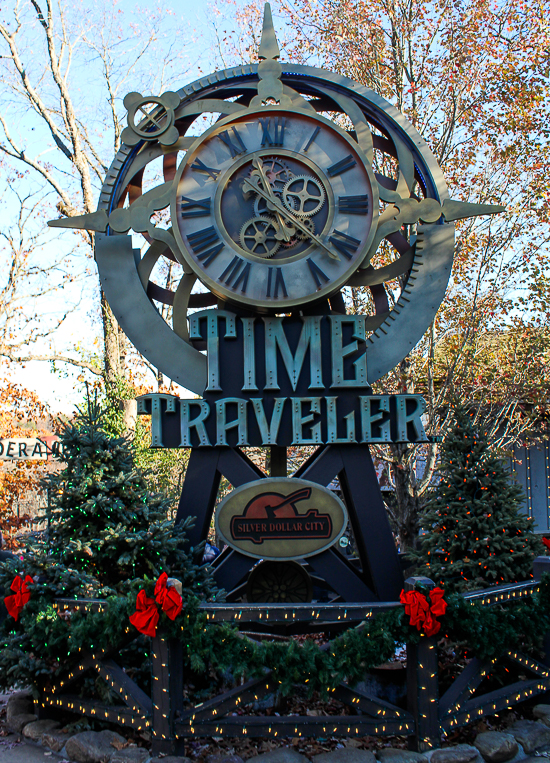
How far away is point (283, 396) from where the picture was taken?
6.45 meters

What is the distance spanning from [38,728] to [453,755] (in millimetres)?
3199

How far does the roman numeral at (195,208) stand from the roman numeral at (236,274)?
64 centimetres

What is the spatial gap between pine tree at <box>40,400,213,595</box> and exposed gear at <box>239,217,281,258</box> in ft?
7.82

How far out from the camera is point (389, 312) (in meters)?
6.64

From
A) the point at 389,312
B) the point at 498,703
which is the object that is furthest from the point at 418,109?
the point at 498,703

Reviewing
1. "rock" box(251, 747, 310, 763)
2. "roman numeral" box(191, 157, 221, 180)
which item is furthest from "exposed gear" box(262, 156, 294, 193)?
"rock" box(251, 747, 310, 763)

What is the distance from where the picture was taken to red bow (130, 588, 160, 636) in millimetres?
4453

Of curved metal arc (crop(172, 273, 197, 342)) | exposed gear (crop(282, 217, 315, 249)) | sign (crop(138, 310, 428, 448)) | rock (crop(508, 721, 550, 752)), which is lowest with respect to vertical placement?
rock (crop(508, 721, 550, 752))

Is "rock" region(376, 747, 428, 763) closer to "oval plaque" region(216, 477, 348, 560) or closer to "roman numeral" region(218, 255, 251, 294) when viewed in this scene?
"oval plaque" region(216, 477, 348, 560)

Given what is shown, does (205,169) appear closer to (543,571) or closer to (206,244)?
(206,244)

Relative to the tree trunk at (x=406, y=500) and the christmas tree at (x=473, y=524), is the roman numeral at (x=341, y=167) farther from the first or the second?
the tree trunk at (x=406, y=500)

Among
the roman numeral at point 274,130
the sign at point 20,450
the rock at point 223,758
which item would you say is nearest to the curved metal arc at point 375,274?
the roman numeral at point 274,130

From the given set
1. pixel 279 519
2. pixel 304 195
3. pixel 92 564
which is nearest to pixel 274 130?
pixel 304 195

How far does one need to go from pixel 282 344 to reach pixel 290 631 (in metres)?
3.22
